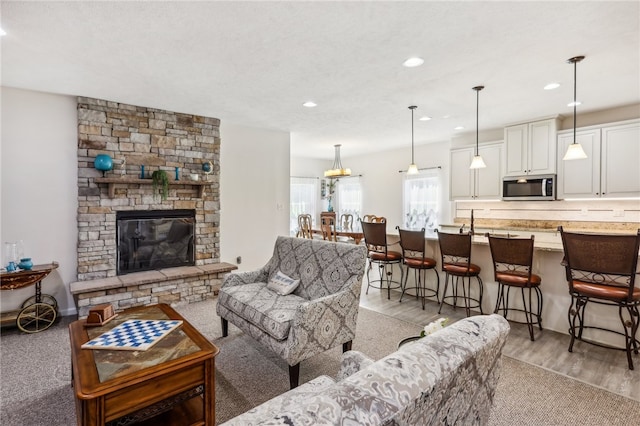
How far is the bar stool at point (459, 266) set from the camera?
357 centimetres

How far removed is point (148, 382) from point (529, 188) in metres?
5.37

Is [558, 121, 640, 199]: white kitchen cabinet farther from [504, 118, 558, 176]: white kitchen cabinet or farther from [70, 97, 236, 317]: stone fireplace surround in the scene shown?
[70, 97, 236, 317]: stone fireplace surround

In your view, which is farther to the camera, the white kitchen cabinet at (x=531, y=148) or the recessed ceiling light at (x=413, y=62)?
the white kitchen cabinet at (x=531, y=148)

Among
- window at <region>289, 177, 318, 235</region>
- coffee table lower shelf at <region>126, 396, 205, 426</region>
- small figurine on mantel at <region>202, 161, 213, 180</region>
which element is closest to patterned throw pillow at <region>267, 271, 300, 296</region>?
coffee table lower shelf at <region>126, 396, 205, 426</region>

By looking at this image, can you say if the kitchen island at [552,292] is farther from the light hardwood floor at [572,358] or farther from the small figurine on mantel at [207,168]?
the small figurine on mantel at [207,168]

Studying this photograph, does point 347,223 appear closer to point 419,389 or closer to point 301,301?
point 301,301

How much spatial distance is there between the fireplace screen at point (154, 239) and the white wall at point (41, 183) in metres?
0.51

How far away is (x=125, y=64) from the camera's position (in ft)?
9.57

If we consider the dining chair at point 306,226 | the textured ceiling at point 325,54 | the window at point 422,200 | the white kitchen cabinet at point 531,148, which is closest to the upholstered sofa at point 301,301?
the textured ceiling at point 325,54

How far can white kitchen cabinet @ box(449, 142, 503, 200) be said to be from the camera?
545 centimetres

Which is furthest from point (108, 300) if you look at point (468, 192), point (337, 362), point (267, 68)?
point (468, 192)

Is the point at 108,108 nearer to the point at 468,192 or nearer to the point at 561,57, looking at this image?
the point at 561,57

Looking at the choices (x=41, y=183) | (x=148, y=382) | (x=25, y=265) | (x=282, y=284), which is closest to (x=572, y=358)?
(x=282, y=284)

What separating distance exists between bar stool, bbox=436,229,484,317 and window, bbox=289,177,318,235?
5029 millimetres
